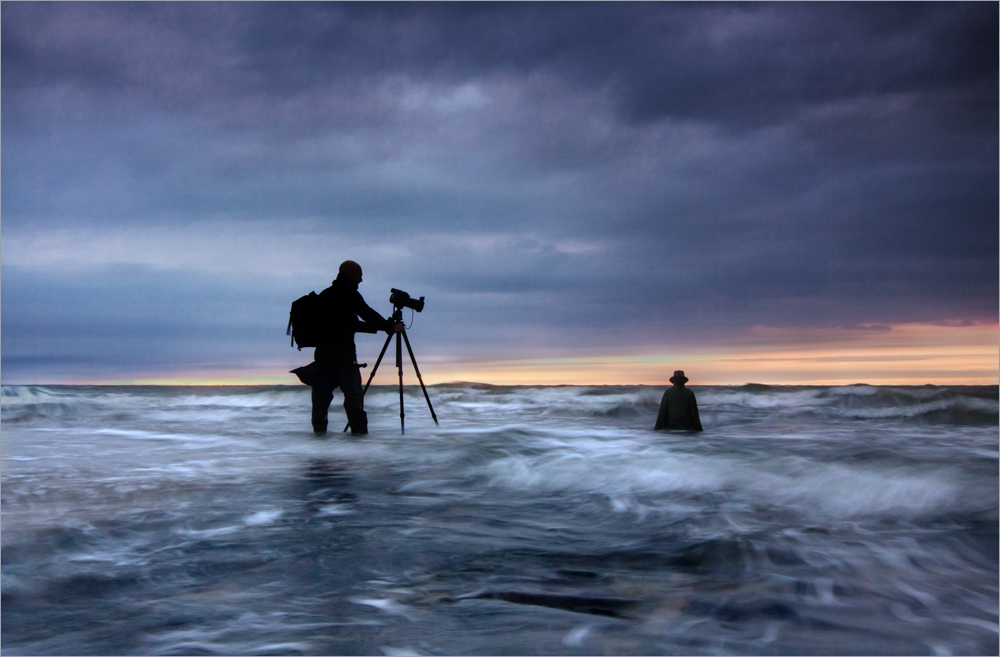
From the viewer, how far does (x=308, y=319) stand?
9.29m

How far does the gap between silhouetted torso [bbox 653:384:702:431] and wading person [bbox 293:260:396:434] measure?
14.0 ft

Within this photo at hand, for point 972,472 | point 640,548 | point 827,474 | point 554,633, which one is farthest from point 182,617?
point 972,472

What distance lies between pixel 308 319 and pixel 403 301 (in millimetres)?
1244

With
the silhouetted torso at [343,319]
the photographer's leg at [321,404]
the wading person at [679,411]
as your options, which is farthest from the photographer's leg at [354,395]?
the wading person at [679,411]

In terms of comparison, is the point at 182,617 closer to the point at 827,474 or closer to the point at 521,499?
the point at 521,499

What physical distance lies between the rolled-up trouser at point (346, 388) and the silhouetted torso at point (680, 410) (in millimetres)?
4457

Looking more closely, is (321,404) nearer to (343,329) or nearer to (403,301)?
(343,329)

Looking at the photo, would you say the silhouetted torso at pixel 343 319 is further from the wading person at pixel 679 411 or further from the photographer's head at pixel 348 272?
the wading person at pixel 679 411

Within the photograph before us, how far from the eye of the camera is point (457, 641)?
290 centimetres

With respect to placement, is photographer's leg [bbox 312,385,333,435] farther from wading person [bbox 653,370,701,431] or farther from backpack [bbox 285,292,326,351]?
wading person [bbox 653,370,701,431]

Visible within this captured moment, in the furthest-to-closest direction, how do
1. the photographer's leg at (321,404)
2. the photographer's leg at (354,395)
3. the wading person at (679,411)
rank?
the wading person at (679,411) < the photographer's leg at (321,404) < the photographer's leg at (354,395)

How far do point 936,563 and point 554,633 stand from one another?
105 inches

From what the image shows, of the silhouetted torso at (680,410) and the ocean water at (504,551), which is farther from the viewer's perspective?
the silhouetted torso at (680,410)

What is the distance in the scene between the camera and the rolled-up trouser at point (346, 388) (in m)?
9.41
